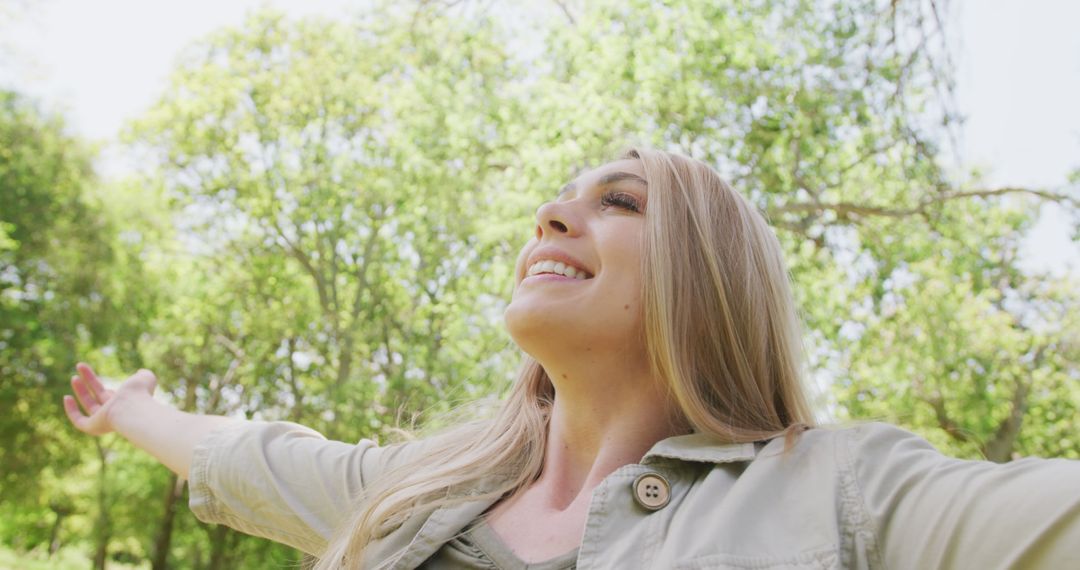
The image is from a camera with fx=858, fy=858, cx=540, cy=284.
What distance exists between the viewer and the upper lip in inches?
70.4

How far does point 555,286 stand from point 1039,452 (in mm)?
14391

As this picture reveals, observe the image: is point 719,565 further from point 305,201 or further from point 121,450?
point 121,450

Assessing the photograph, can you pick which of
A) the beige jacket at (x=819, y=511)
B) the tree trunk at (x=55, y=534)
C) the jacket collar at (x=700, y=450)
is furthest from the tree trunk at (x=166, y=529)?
the jacket collar at (x=700, y=450)

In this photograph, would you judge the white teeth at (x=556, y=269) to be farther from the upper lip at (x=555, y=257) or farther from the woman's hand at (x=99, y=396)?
the woman's hand at (x=99, y=396)

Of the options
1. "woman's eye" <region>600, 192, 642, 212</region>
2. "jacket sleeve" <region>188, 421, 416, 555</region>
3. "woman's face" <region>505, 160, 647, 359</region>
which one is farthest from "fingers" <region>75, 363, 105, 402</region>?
"woman's eye" <region>600, 192, 642, 212</region>

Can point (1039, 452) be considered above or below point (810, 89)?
below

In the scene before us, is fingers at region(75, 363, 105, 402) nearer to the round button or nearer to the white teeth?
the white teeth

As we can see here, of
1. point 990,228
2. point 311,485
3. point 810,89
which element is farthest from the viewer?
point 990,228

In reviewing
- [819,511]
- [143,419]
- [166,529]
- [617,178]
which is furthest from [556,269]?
[166,529]

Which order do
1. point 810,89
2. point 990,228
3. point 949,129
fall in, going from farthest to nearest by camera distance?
point 990,228
point 810,89
point 949,129

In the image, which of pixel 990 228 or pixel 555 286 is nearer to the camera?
pixel 555 286

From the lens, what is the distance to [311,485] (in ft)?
6.41

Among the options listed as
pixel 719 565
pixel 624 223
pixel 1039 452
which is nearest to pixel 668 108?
pixel 624 223

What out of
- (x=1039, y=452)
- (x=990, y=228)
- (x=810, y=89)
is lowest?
(x=1039, y=452)
